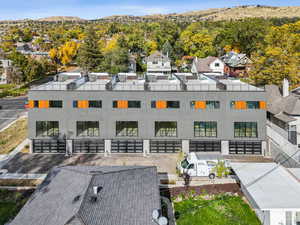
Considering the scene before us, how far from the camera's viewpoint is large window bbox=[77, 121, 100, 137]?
29.4m

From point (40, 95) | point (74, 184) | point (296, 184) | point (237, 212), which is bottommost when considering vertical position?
point (237, 212)

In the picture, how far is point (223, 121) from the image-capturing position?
2869cm

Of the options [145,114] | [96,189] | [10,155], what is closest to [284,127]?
[145,114]

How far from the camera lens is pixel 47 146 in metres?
29.9

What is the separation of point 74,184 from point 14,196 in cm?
876

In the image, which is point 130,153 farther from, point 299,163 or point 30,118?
point 299,163

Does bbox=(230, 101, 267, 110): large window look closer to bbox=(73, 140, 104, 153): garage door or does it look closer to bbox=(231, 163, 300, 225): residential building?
bbox=(231, 163, 300, 225): residential building

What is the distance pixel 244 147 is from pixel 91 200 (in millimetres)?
20639

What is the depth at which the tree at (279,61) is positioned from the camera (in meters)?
48.5

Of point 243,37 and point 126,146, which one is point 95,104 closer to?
point 126,146

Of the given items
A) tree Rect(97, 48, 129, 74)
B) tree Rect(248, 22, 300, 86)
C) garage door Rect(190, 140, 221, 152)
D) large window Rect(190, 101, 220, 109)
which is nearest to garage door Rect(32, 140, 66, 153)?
garage door Rect(190, 140, 221, 152)

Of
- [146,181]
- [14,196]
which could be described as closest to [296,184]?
[146,181]

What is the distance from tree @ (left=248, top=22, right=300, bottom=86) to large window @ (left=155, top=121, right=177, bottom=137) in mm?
29160

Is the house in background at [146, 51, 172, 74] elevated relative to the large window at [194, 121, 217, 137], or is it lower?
elevated
